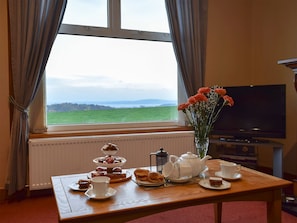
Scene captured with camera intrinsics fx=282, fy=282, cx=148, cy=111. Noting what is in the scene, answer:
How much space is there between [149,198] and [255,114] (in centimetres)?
230

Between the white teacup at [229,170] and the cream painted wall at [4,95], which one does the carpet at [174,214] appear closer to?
the cream painted wall at [4,95]

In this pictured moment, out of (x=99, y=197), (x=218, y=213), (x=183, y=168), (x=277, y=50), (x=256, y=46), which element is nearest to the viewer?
(x=99, y=197)

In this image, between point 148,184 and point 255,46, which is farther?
point 255,46

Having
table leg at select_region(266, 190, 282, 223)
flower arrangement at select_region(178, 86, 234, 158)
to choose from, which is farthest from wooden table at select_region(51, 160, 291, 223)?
flower arrangement at select_region(178, 86, 234, 158)

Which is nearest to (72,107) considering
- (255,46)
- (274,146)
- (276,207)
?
(274,146)

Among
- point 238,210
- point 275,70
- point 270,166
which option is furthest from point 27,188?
point 275,70

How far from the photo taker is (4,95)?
9.69ft

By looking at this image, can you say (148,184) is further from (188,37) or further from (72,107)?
(188,37)

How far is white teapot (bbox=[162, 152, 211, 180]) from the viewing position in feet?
5.79

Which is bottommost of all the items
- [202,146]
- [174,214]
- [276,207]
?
[174,214]

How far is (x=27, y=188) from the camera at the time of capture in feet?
10.1

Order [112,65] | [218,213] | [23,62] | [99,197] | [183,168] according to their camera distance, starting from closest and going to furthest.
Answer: [99,197], [183,168], [218,213], [23,62], [112,65]

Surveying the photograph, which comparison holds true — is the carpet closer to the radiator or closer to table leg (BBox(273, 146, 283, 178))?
the radiator

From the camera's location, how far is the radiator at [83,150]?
2961 mm
